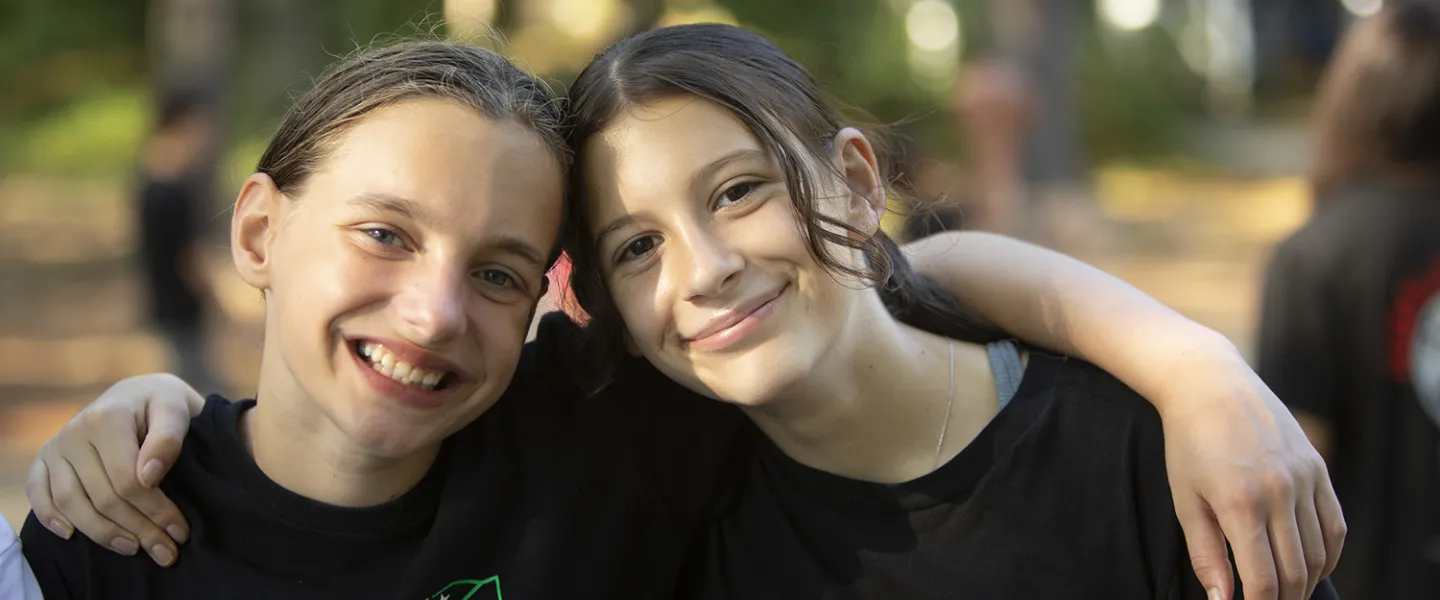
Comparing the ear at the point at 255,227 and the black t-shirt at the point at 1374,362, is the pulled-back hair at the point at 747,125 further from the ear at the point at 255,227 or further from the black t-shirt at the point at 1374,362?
the black t-shirt at the point at 1374,362

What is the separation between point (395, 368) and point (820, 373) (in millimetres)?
586

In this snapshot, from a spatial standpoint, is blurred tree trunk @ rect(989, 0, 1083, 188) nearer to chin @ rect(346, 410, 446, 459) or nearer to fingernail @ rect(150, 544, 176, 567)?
chin @ rect(346, 410, 446, 459)

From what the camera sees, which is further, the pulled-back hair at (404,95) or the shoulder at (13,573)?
the pulled-back hair at (404,95)

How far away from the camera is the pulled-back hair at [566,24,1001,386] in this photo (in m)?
1.84

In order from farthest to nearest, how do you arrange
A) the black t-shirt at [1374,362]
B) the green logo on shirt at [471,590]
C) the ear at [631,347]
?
the black t-shirt at [1374,362]
the ear at [631,347]
the green logo on shirt at [471,590]

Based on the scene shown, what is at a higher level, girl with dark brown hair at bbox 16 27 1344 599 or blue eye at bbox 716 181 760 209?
blue eye at bbox 716 181 760 209

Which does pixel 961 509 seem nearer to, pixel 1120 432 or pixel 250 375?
pixel 1120 432

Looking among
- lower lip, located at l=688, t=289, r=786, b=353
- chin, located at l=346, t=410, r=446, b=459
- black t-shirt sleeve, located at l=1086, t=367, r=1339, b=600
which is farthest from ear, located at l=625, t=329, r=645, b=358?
black t-shirt sleeve, located at l=1086, t=367, r=1339, b=600

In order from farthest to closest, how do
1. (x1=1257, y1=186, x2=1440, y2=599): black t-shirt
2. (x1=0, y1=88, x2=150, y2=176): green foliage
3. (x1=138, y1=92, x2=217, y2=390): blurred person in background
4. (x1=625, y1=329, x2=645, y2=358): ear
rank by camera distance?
1. (x1=0, y1=88, x2=150, y2=176): green foliage
2. (x1=138, y1=92, x2=217, y2=390): blurred person in background
3. (x1=1257, y1=186, x2=1440, y2=599): black t-shirt
4. (x1=625, y1=329, x2=645, y2=358): ear

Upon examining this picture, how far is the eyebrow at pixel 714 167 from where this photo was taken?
1793 millimetres

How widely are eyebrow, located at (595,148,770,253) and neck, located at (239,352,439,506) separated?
46 centimetres

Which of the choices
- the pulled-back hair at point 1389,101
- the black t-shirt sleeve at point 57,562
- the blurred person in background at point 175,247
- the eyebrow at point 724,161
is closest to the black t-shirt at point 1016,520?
the eyebrow at point 724,161

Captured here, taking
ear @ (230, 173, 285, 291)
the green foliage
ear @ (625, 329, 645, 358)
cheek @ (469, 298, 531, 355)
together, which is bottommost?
the green foliage

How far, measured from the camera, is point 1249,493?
1660 mm
